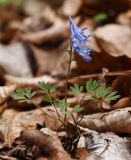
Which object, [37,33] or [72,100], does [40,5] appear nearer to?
[37,33]

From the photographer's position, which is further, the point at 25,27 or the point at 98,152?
the point at 25,27

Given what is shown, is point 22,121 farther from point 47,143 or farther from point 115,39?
point 115,39

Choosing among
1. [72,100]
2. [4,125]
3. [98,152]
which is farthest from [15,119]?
[98,152]

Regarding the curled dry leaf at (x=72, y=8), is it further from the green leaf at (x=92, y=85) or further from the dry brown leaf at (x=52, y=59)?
the green leaf at (x=92, y=85)

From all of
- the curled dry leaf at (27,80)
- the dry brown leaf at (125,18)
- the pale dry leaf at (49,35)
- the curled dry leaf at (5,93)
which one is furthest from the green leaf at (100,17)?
the curled dry leaf at (5,93)

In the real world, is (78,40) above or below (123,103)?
above

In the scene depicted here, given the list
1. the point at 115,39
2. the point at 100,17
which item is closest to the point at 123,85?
the point at 115,39

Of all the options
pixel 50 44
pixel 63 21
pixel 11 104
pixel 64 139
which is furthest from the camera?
pixel 63 21
